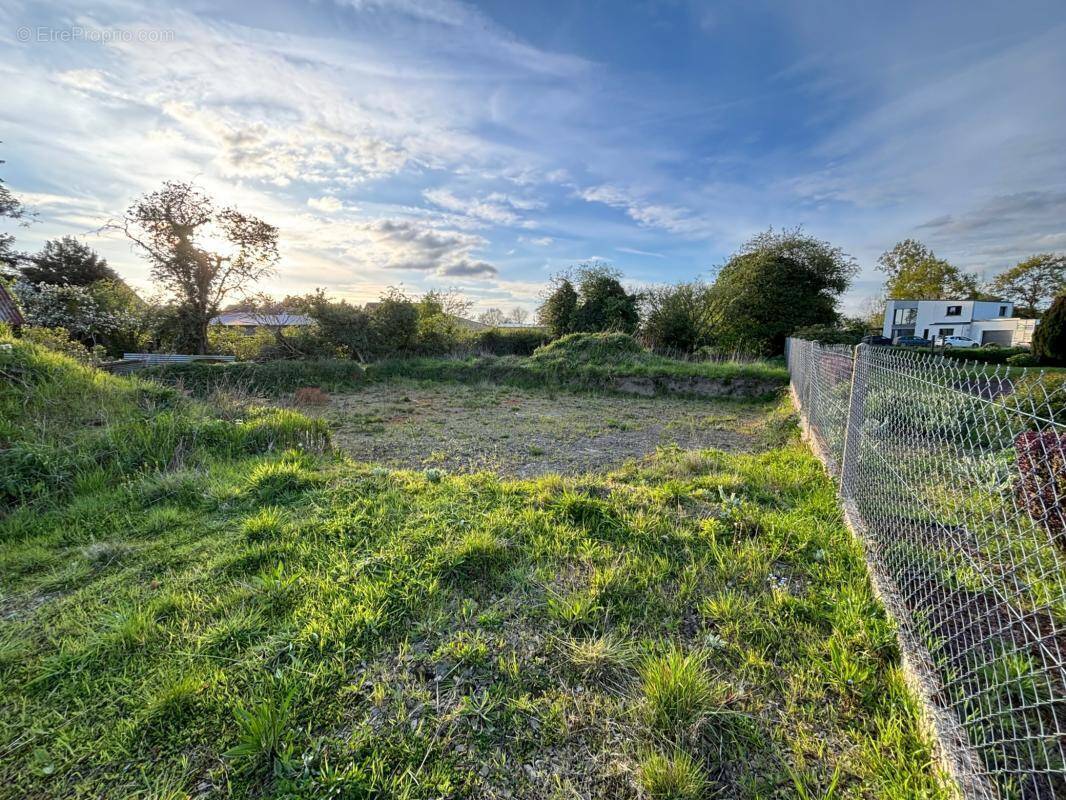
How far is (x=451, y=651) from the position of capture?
1904mm

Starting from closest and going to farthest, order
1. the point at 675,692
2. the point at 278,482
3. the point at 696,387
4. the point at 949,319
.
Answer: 1. the point at 675,692
2. the point at 278,482
3. the point at 696,387
4. the point at 949,319

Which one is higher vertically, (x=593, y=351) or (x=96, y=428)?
(x=593, y=351)

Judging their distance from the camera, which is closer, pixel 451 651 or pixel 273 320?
pixel 451 651

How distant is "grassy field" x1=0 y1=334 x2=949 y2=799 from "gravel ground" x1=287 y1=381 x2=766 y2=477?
1751mm

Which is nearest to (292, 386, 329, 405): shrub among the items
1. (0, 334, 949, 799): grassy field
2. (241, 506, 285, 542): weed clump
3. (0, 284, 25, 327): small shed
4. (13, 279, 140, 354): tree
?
(0, 334, 949, 799): grassy field

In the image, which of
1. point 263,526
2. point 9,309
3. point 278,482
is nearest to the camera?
point 263,526

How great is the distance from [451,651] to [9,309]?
63.6 feet

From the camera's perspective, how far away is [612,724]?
1565 mm

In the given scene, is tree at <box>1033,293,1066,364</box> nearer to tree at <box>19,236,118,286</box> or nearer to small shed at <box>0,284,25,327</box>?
small shed at <box>0,284,25,327</box>

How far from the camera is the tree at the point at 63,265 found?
19344 millimetres

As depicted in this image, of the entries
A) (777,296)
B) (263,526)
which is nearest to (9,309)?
(263,526)

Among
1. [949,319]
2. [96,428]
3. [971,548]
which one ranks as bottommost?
[96,428]

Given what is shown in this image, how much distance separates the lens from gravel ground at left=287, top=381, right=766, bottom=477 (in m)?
5.29

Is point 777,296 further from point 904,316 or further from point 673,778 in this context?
point 904,316
